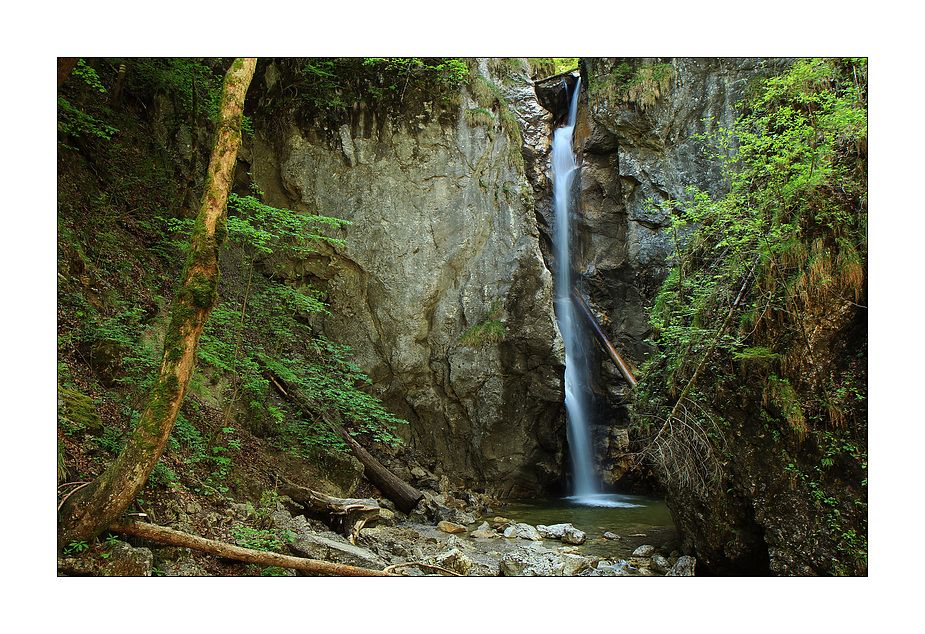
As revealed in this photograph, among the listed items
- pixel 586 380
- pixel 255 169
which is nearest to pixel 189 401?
pixel 255 169

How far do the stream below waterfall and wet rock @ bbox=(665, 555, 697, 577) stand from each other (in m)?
0.75

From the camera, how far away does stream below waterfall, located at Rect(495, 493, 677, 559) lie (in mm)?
6504

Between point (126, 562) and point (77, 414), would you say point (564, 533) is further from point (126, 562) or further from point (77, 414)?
point (77, 414)

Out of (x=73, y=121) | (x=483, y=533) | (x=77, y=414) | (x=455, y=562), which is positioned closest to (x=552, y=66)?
(x=73, y=121)

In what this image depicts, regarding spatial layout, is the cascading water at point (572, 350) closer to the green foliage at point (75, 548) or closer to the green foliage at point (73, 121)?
the green foliage at point (75, 548)

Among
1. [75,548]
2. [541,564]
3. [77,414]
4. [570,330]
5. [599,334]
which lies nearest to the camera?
[75,548]

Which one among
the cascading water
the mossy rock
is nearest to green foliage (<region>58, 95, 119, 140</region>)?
the mossy rock

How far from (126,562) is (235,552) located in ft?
2.24

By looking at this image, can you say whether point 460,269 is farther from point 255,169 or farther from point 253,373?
point 253,373

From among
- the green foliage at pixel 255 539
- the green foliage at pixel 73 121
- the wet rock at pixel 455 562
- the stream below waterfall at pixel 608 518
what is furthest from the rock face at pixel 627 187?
the green foliage at pixel 73 121

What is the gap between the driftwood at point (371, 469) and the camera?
7176 mm

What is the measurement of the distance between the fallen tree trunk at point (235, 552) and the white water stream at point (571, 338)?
6633 millimetres

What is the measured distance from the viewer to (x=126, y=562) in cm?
328

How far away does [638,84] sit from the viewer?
452 inches
